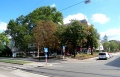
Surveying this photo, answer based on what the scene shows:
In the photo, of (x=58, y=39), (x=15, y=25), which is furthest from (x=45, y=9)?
(x=58, y=39)

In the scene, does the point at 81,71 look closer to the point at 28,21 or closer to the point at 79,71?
the point at 79,71

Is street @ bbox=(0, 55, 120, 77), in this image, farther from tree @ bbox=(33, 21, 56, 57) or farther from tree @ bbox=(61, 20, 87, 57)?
tree @ bbox=(33, 21, 56, 57)

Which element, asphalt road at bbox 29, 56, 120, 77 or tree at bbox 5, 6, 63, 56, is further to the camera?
tree at bbox 5, 6, 63, 56

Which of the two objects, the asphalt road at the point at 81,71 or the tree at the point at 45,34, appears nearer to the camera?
the asphalt road at the point at 81,71

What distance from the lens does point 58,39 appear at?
1986 inches

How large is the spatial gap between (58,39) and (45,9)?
26.6m

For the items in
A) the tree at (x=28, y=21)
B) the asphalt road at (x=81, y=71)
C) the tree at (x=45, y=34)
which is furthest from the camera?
the tree at (x=28, y=21)

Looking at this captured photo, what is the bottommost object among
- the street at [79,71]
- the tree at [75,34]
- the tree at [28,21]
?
the street at [79,71]

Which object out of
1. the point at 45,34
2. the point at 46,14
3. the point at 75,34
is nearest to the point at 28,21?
the point at 46,14

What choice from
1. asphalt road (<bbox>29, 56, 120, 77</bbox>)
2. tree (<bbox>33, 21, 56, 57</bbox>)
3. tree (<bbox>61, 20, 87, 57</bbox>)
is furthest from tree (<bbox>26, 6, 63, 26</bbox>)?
asphalt road (<bbox>29, 56, 120, 77</bbox>)

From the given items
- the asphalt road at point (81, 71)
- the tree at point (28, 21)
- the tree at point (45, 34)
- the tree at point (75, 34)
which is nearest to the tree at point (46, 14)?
the tree at point (28, 21)

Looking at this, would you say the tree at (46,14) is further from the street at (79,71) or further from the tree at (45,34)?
the street at (79,71)

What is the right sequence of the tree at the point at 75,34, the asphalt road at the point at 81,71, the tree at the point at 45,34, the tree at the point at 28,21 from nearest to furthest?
the asphalt road at the point at 81,71 → the tree at the point at 75,34 → the tree at the point at 45,34 → the tree at the point at 28,21

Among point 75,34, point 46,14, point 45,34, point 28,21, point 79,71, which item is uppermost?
point 46,14
